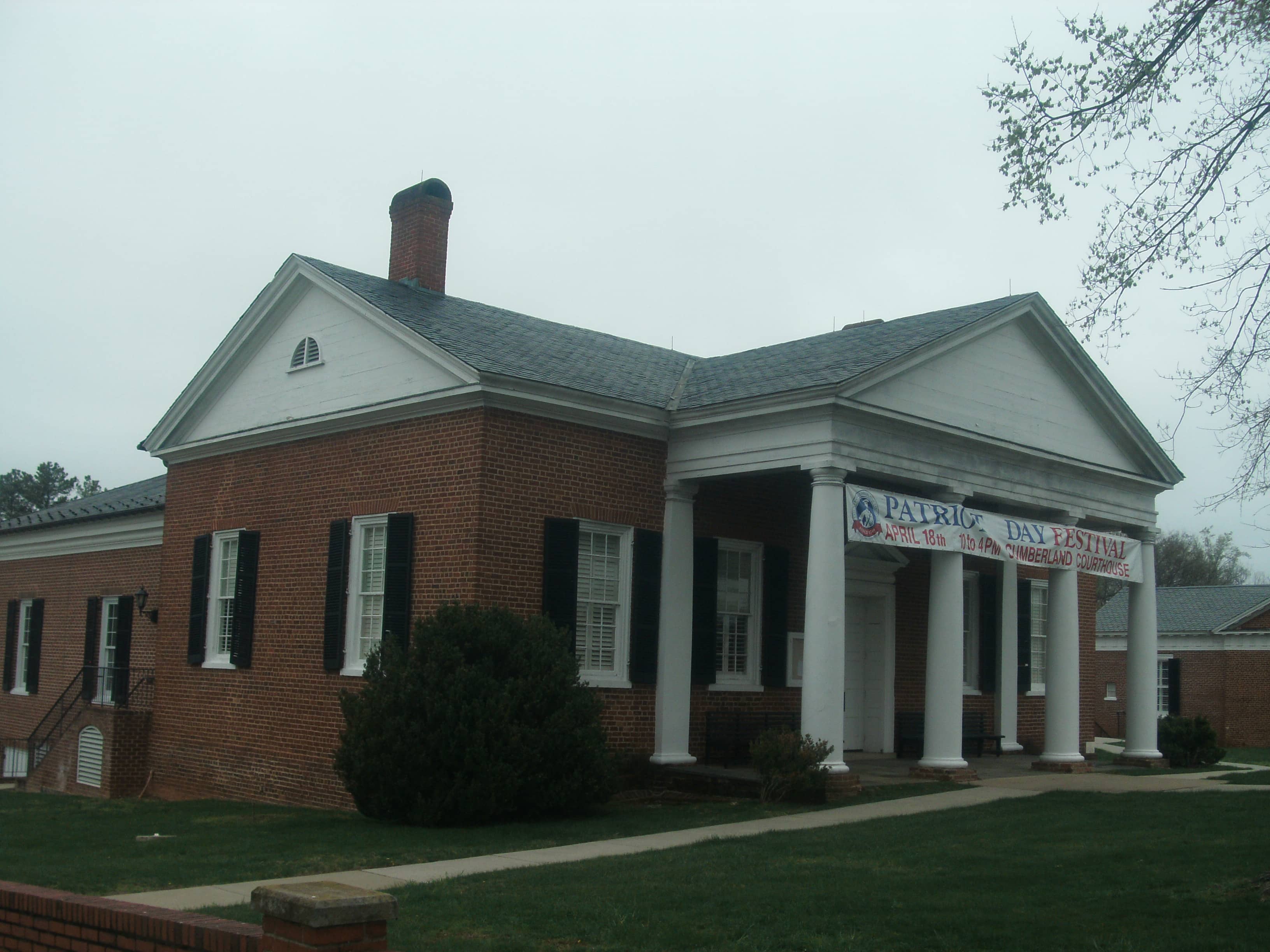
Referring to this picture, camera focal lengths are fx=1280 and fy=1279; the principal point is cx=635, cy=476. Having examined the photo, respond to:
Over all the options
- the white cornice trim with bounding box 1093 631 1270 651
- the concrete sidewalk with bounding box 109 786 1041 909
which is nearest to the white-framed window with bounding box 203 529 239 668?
the concrete sidewalk with bounding box 109 786 1041 909

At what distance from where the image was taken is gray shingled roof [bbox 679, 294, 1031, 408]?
1566 centimetres

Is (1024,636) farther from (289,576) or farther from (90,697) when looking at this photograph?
(90,697)

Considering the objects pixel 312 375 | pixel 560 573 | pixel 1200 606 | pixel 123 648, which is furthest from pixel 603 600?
pixel 1200 606

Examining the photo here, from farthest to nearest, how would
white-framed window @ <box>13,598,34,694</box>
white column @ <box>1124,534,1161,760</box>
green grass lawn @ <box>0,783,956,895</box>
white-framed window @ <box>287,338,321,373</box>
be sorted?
white-framed window @ <box>13,598,34,694</box> → white column @ <box>1124,534,1161,760</box> → white-framed window @ <box>287,338,321,373</box> → green grass lawn @ <box>0,783,956,895</box>

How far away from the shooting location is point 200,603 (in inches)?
776

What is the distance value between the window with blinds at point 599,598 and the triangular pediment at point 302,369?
8.97 feet

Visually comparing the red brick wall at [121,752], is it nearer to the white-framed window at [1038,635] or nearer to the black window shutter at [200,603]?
the black window shutter at [200,603]

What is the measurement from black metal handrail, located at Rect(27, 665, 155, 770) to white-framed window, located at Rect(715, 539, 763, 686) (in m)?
10.1

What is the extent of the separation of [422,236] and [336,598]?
6150 mm

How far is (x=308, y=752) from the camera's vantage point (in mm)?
17000

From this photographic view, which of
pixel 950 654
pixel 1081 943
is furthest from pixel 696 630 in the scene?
pixel 1081 943

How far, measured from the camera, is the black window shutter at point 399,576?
15.7 meters

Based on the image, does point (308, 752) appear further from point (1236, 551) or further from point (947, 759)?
point (1236, 551)

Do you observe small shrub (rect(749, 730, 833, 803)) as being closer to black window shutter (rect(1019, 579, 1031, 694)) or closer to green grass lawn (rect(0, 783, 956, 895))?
green grass lawn (rect(0, 783, 956, 895))
